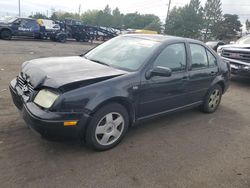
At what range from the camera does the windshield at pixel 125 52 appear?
12.2 ft

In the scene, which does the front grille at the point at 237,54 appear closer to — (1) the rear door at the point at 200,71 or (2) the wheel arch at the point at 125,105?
(1) the rear door at the point at 200,71

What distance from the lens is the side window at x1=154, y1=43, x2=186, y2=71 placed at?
384 centimetres

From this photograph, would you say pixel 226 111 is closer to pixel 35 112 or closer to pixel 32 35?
pixel 35 112

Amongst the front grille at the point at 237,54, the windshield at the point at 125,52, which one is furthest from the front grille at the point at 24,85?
the front grille at the point at 237,54

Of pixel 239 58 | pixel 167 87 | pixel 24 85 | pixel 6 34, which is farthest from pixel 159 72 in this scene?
pixel 6 34

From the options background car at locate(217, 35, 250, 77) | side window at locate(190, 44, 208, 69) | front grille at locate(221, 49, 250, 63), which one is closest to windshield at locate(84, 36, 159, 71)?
side window at locate(190, 44, 208, 69)

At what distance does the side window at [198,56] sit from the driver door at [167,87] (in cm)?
27

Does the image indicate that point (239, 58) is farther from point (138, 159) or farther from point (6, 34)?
point (6, 34)

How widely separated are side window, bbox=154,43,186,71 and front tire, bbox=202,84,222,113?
1.22 metres

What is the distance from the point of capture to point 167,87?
154 inches

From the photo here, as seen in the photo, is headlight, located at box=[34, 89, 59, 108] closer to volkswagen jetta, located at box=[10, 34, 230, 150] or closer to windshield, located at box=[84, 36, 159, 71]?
volkswagen jetta, located at box=[10, 34, 230, 150]

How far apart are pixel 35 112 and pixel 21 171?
69 centimetres

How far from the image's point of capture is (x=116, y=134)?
3.48 metres

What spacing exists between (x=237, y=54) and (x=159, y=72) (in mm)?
5948
